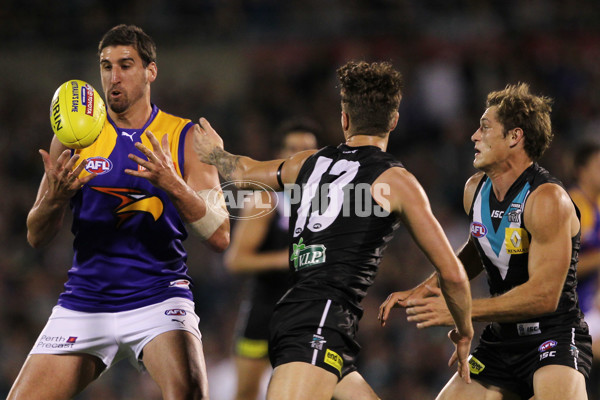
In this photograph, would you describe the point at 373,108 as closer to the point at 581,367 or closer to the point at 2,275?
the point at 581,367

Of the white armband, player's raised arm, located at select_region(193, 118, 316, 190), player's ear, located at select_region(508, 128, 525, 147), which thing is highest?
player's ear, located at select_region(508, 128, 525, 147)

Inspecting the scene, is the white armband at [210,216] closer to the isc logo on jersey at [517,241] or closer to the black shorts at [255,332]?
the isc logo on jersey at [517,241]

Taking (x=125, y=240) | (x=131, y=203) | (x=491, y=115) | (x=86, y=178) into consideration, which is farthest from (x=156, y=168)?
(x=491, y=115)

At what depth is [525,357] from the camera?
4762 mm

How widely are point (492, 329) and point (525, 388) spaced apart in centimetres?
41

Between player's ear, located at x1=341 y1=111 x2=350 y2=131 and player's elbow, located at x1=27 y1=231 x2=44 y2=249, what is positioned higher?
player's ear, located at x1=341 y1=111 x2=350 y2=131

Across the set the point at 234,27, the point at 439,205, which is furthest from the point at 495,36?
the point at 234,27

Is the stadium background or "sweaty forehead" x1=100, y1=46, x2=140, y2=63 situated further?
the stadium background

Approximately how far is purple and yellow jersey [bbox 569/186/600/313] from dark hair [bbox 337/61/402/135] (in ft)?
10.3

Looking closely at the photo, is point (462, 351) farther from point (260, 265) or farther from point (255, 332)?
point (255, 332)

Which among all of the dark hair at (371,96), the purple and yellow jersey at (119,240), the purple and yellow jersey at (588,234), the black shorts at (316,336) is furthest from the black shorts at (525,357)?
the purple and yellow jersey at (588,234)

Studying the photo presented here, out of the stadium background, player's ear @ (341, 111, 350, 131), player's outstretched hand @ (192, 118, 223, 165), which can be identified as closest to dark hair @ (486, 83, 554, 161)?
player's ear @ (341, 111, 350, 131)

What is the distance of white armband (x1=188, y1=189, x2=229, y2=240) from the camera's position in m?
4.65

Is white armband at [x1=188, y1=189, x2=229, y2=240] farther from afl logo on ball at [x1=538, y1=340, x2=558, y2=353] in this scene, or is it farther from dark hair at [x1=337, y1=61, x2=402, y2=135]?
afl logo on ball at [x1=538, y1=340, x2=558, y2=353]
